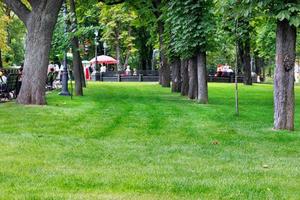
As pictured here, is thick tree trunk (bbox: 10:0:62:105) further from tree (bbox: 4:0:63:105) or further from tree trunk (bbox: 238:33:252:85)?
tree trunk (bbox: 238:33:252:85)

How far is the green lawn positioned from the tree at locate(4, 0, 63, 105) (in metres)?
2.36

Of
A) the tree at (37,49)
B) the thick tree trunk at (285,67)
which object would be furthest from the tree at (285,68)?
the tree at (37,49)

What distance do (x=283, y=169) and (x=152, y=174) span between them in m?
2.00

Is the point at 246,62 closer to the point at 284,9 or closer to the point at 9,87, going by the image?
the point at 9,87

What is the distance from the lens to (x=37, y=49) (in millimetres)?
18906

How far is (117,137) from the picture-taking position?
39.9 feet

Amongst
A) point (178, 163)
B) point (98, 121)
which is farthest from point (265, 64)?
point (178, 163)

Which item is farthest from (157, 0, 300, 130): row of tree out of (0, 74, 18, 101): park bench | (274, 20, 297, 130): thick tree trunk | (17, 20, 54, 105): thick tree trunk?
(0, 74, 18, 101): park bench

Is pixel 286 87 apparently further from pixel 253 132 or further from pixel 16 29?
pixel 16 29

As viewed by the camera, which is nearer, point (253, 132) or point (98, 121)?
point (253, 132)

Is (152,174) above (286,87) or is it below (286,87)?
below

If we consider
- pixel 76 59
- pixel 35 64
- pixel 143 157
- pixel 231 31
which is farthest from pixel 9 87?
pixel 143 157

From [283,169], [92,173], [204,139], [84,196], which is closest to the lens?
[84,196]

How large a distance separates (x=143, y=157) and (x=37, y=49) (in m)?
10.5
